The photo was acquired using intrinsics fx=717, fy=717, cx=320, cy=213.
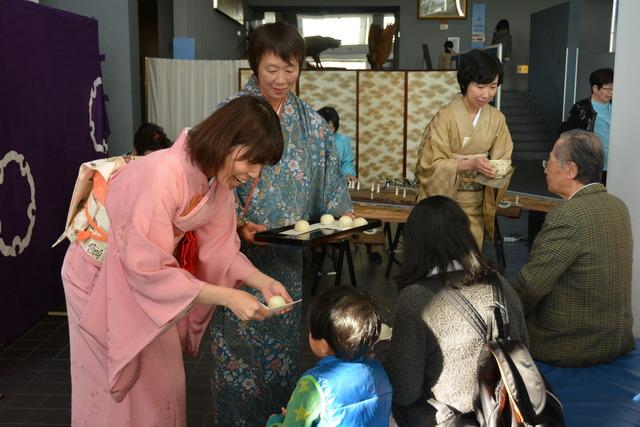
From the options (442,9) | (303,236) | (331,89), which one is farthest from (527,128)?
(303,236)

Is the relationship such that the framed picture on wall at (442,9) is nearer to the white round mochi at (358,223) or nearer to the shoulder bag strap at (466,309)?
the white round mochi at (358,223)

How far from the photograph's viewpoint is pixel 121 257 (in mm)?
1952

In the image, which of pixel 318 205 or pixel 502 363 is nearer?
pixel 502 363

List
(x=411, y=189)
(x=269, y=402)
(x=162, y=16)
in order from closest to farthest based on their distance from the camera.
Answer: (x=269, y=402), (x=411, y=189), (x=162, y=16)

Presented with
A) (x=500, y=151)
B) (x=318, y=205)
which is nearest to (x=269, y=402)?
(x=318, y=205)

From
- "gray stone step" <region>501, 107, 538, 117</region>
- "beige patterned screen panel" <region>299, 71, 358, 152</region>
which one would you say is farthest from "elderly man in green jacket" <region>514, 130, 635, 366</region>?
"gray stone step" <region>501, 107, 538, 117</region>

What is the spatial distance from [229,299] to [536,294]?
1389mm

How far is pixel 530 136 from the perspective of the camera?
14.3m

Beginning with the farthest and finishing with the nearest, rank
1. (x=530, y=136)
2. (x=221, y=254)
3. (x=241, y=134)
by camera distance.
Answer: (x=530, y=136)
(x=221, y=254)
(x=241, y=134)

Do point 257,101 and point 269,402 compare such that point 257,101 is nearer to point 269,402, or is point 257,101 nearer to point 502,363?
point 502,363

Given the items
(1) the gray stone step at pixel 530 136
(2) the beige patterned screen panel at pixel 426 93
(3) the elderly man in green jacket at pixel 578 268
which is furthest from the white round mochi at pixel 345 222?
(1) the gray stone step at pixel 530 136

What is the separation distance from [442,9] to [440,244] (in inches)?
574

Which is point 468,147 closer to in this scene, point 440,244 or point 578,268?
point 578,268

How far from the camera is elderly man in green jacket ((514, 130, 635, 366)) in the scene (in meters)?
2.74
